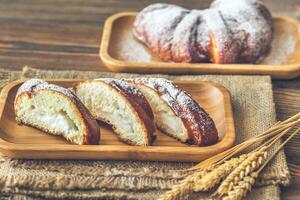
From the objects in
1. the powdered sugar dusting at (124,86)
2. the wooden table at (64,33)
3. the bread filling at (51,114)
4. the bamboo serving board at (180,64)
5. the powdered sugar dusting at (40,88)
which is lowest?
the wooden table at (64,33)

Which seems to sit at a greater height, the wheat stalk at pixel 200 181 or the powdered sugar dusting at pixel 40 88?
the powdered sugar dusting at pixel 40 88

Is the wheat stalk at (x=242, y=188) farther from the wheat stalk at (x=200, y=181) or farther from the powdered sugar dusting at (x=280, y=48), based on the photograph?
the powdered sugar dusting at (x=280, y=48)

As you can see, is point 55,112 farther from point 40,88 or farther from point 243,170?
Result: point 243,170

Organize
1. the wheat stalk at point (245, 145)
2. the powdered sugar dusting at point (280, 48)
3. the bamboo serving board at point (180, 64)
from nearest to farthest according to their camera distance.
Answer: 1. the wheat stalk at point (245, 145)
2. the bamboo serving board at point (180, 64)
3. the powdered sugar dusting at point (280, 48)

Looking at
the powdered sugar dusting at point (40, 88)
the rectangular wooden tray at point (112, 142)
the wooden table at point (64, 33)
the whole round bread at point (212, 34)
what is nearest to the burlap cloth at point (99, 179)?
the rectangular wooden tray at point (112, 142)

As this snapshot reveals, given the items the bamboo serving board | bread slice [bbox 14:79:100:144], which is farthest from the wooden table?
bread slice [bbox 14:79:100:144]

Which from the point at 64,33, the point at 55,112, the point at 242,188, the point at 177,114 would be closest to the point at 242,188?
the point at 242,188

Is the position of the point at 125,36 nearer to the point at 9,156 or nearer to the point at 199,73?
the point at 199,73
